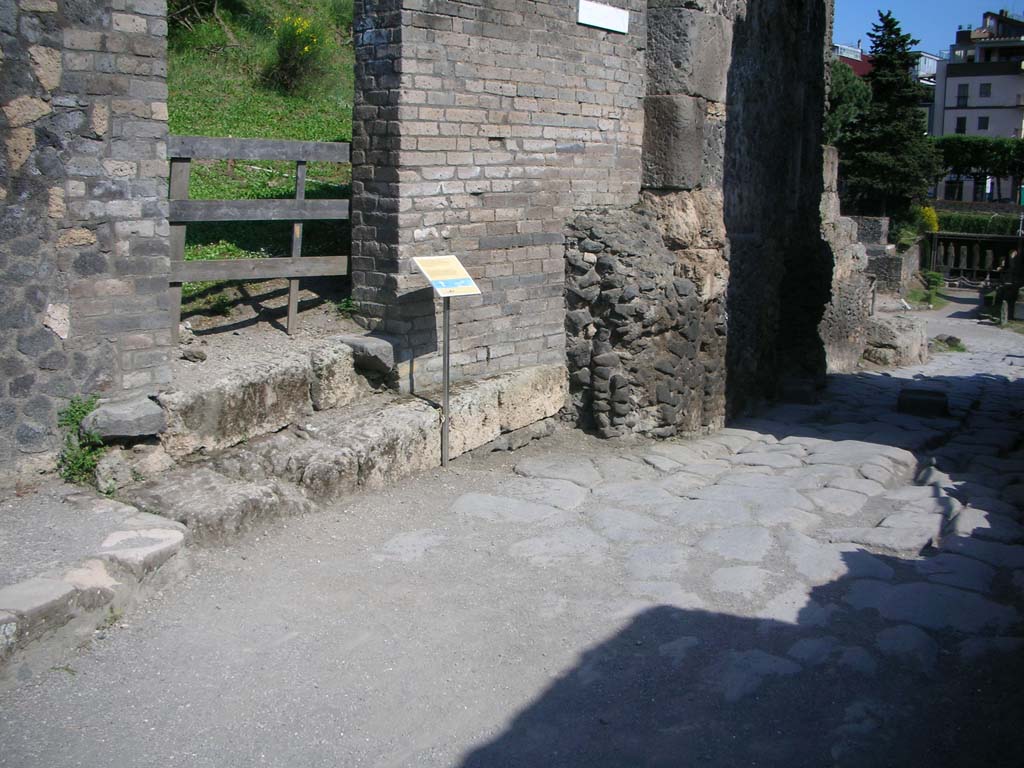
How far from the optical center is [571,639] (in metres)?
4.31

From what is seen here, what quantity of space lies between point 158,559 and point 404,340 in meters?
2.48

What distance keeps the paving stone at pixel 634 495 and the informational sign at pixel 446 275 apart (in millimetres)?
1522

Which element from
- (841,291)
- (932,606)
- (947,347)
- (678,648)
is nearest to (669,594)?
(678,648)

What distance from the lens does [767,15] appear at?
9.58 m

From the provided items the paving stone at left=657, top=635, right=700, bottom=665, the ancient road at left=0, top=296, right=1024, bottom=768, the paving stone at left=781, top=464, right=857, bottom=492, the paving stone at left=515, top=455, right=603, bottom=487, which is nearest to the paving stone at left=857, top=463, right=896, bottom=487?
the paving stone at left=781, top=464, right=857, bottom=492

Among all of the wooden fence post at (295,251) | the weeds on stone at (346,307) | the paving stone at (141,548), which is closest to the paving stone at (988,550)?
the weeds on stone at (346,307)

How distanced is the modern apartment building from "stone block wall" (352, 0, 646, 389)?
1884 inches

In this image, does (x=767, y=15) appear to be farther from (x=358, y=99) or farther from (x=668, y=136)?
(x=358, y=99)

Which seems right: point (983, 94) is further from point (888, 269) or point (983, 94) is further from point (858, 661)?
point (858, 661)

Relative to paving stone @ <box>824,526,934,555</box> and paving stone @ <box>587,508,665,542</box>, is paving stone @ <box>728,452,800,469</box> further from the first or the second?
paving stone @ <box>587,508,665,542</box>

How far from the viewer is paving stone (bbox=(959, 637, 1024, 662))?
4.18 m

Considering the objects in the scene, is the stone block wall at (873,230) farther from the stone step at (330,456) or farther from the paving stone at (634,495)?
the paving stone at (634,495)

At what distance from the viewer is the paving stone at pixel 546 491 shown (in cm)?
612

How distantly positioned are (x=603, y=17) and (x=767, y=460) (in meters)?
3.58
